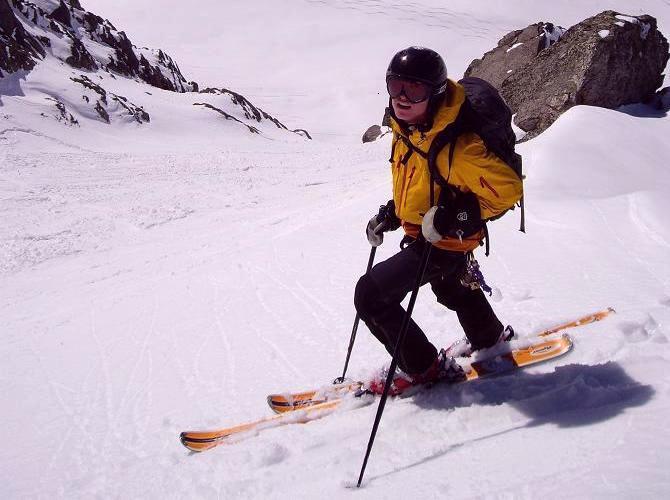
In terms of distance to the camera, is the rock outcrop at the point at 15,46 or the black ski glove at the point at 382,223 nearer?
the black ski glove at the point at 382,223

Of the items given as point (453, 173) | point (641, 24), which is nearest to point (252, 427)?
point (453, 173)

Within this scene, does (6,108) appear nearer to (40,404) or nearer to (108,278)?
(108,278)

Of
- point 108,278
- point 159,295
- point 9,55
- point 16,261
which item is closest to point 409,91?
point 159,295

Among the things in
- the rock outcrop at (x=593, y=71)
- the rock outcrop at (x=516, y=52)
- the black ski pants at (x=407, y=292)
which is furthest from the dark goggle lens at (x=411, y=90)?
the rock outcrop at (x=516, y=52)

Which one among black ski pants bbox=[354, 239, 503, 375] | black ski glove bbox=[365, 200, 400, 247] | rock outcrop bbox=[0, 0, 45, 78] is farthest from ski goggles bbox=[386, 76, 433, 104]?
rock outcrop bbox=[0, 0, 45, 78]

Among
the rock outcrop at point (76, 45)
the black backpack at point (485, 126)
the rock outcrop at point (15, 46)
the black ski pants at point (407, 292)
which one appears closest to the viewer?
the black backpack at point (485, 126)

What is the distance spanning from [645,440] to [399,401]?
1217mm

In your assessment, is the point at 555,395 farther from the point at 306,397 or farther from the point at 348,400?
the point at 306,397

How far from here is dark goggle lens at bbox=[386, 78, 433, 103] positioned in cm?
223

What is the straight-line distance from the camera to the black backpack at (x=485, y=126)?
2.12 meters

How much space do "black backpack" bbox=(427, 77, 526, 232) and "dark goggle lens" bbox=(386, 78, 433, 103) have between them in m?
0.17

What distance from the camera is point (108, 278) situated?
6.66 meters

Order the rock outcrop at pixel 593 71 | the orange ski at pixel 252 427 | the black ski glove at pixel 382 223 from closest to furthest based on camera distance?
the orange ski at pixel 252 427 < the black ski glove at pixel 382 223 < the rock outcrop at pixel 593 71

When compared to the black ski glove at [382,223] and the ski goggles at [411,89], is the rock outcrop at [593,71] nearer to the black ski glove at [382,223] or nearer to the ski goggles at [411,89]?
the black ski glove at [382,223]
